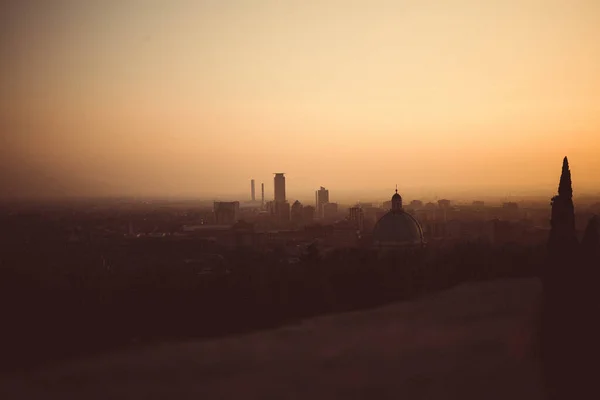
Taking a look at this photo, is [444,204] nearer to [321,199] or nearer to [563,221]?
[321,199]

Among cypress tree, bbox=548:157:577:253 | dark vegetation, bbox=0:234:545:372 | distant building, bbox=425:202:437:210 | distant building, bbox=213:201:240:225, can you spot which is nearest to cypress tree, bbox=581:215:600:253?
cypress tree, bbox=548:157:577:253

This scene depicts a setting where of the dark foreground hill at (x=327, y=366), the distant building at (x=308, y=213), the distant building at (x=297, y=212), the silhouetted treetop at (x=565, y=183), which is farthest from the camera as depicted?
the distant building at (x=308, y=213)

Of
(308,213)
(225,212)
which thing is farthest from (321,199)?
(225,212)

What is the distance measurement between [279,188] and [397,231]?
19156 millimetres

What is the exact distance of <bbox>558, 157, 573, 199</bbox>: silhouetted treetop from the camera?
1355cm

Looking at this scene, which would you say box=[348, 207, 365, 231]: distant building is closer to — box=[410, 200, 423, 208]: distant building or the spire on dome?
box=[410, 200, 423, 208]: distant building

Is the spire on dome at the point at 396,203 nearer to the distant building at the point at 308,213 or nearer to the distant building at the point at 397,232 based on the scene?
the distant building at the point at 397,232

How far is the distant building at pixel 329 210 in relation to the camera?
6627 cm

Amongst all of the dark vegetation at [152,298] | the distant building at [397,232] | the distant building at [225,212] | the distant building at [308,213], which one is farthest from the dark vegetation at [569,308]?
the distant building at [308,213]

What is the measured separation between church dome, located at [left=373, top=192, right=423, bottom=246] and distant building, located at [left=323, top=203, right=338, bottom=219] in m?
24.5

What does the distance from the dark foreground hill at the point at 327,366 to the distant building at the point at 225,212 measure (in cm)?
4775

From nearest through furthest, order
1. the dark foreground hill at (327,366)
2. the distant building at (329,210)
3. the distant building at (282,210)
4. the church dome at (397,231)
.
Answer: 1. the dark foreground hill at (327,366)
2. the church dome at (397,231)
3. the distant building at (282,210)
4. the distant building at (329,210)

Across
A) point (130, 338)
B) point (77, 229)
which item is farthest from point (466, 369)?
point (77, 229)

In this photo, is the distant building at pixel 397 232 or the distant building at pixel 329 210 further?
the distant building at pixel 329 210
